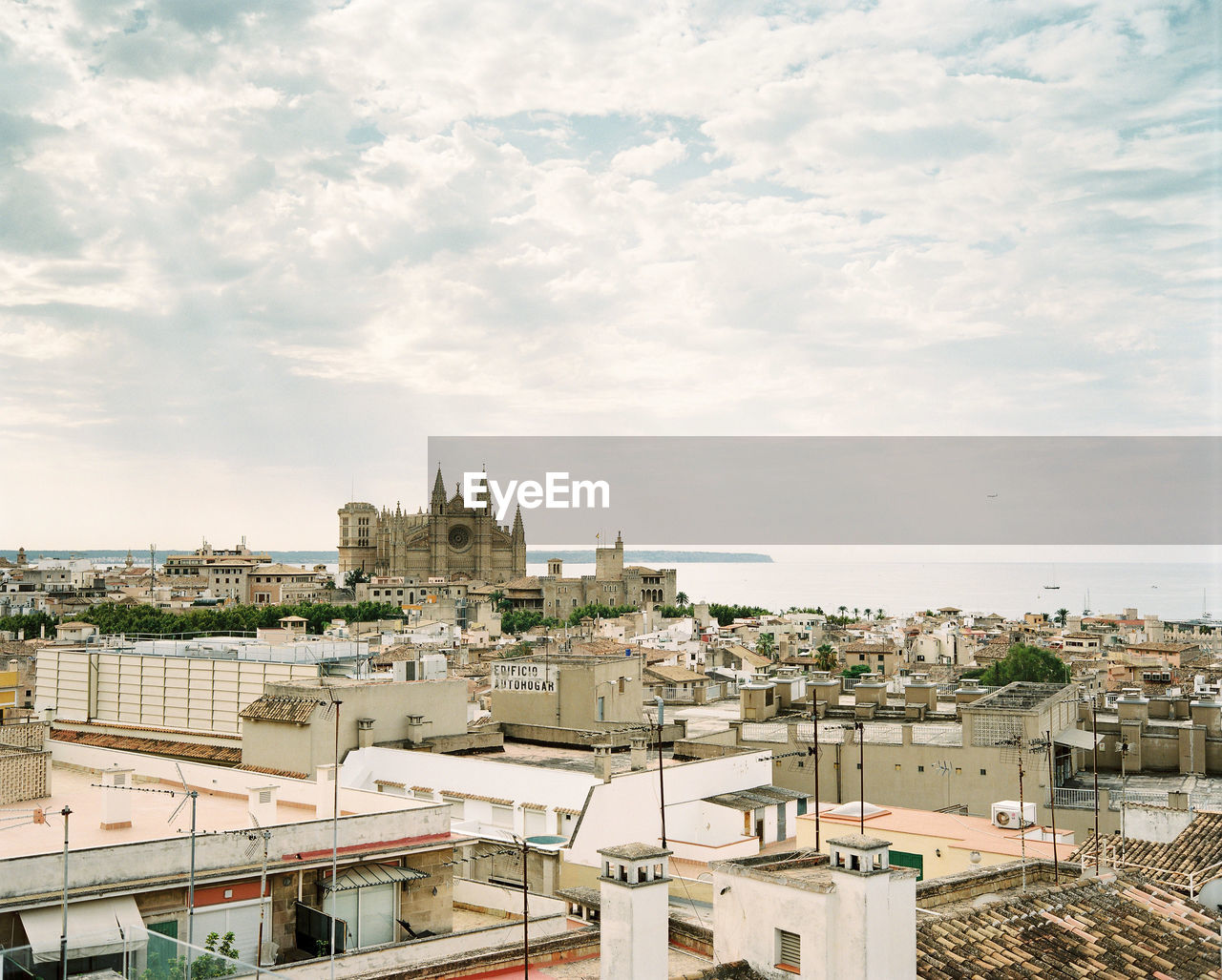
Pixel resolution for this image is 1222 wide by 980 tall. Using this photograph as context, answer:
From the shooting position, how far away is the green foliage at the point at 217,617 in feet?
182

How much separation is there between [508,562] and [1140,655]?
6565cm

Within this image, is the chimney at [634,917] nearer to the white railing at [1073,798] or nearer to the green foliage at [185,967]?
the green foliage at [185,967]

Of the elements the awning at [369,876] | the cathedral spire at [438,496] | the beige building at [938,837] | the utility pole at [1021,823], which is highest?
the cathedral spire at [438,496]

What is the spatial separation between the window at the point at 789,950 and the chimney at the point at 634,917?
0.58 metres

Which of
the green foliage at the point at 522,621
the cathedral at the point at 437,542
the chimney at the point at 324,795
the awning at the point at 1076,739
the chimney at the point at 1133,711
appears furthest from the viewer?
the cathedral at the point at 437,542

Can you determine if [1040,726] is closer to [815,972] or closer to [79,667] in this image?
[815,972]

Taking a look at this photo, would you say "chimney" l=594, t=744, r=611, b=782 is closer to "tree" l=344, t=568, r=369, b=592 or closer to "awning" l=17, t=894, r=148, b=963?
"awning" l=17, t=894, r=148, b=963

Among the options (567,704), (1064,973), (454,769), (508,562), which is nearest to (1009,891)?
(1064,973)

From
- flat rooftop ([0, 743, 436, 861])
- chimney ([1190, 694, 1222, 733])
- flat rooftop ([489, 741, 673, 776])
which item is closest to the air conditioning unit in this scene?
flat rooftop ([489, 741, 673, 776])

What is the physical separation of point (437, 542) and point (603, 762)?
92.5 m

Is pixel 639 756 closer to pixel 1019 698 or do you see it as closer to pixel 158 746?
pixel 158 746

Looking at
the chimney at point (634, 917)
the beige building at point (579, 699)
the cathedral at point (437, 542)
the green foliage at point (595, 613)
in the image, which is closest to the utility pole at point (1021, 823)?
the chimney at point (634, 917)

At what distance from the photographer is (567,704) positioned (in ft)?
53.5

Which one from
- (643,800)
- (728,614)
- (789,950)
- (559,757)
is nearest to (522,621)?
(728,614)
